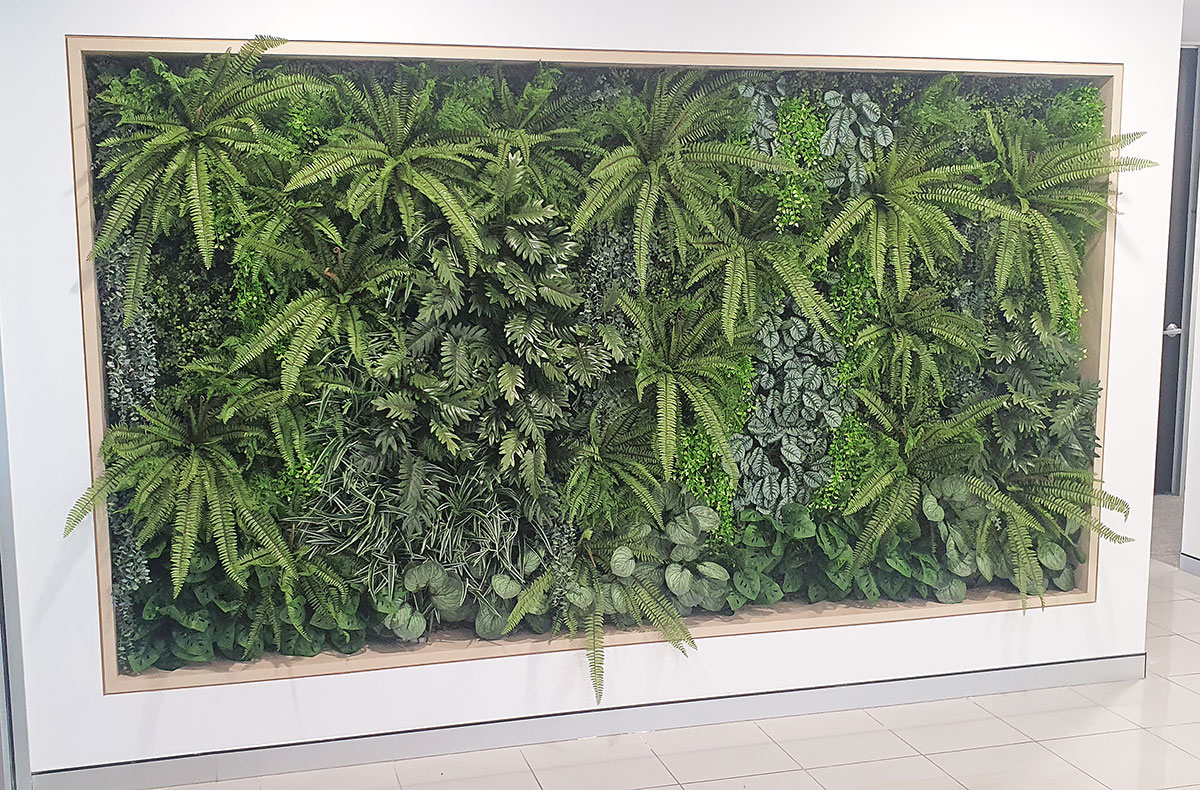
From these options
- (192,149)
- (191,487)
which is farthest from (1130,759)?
(192,149)

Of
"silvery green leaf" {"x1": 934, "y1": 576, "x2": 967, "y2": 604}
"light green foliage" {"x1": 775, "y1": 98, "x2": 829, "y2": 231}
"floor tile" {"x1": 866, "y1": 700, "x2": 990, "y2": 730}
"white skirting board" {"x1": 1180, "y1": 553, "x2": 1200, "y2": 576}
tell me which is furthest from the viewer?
"white skirting board" {"x1": 1180, "y1": 553, "x2": 1200, "y2": 576}

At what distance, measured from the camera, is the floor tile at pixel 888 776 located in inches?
120

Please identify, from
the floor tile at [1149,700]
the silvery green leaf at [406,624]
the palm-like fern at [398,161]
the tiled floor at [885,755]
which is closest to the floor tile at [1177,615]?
the floor tile at [1149,700]

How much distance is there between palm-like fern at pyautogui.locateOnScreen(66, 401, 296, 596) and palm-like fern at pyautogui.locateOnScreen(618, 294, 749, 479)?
1.18 metres

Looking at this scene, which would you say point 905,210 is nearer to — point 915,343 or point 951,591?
point 915,343

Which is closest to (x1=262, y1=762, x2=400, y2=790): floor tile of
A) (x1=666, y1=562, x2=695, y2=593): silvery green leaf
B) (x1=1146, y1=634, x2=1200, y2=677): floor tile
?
(x1=666, y1=562, x2=695, y2=593): silvery green leaf

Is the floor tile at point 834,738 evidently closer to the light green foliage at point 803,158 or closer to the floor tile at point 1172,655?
the floor tile at point 1172,655

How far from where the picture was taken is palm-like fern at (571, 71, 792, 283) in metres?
3.16

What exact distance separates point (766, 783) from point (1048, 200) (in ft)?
7.01

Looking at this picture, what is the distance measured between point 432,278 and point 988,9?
2062mm

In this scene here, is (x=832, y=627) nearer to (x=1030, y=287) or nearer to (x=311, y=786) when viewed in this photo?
(x=1030, y=287)

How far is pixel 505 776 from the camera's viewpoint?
311cm

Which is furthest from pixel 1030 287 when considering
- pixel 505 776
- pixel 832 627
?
pixel 505 776

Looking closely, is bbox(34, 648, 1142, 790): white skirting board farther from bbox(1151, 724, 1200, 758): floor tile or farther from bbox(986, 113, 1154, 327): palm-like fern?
bbox(986, 113, 1154, 327): palm-like fern
